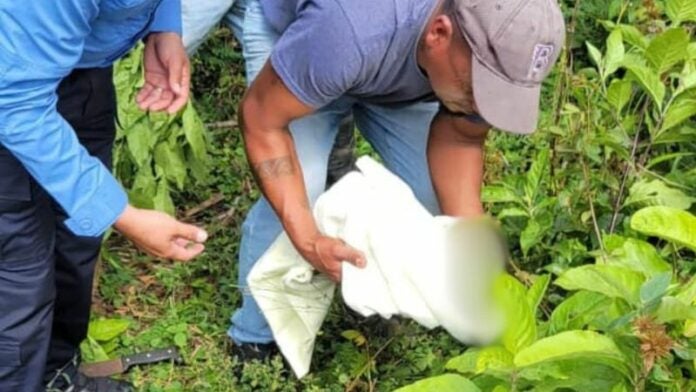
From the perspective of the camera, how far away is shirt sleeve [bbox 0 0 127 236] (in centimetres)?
196

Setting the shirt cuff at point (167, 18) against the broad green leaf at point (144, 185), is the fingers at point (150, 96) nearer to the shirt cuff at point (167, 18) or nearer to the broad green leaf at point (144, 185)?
the shirt cuff at point (167, 18)

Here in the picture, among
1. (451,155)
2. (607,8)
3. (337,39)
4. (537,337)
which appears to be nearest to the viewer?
(537,337)

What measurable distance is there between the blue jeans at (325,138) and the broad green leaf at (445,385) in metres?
0.79

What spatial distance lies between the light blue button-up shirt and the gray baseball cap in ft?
1.96

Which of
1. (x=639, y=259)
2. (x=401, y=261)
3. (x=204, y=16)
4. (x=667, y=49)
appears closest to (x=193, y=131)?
(x=204, y=16)

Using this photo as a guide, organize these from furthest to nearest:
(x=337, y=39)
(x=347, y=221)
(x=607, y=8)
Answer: (x=607, y=8) < (x=347, y=221) < (x=337, y=39)

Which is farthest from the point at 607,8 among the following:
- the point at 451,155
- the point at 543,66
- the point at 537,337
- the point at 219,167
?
the point at 537,337

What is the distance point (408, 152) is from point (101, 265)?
1059mm

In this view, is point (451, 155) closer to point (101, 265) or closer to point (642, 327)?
point (642, 327)

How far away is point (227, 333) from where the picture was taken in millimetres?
3193

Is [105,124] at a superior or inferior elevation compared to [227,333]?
superior

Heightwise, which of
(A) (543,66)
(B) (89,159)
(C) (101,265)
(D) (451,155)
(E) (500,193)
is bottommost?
(C) (101,265)

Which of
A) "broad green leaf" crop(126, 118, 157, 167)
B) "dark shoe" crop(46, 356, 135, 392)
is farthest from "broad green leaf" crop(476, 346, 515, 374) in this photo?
"broad green leaf" crop(126, 118, 157, 167)

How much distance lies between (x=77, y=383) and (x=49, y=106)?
3.49 ft
